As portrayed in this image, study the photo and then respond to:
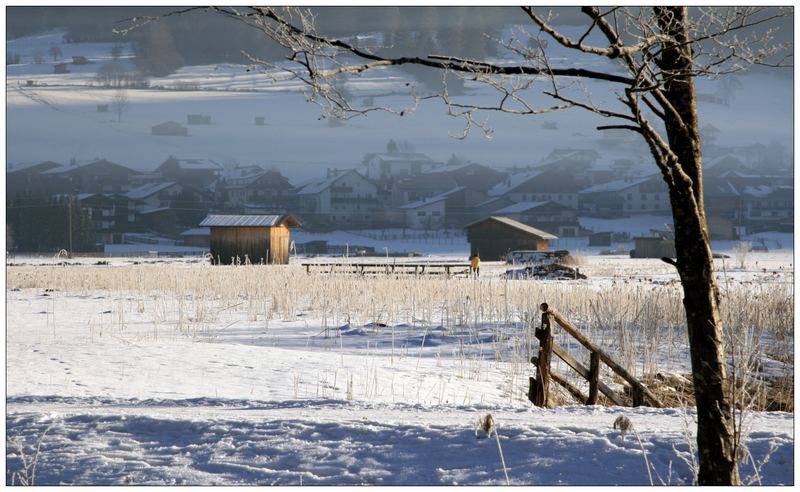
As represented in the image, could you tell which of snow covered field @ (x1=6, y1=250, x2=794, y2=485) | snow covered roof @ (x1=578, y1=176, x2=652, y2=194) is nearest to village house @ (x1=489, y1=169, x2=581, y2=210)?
snow covered roof @ (x1=578, y1=176, x2=652, y2=194)

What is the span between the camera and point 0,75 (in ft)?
20.1

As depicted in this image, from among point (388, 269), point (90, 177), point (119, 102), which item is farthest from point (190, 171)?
point (388, 269)

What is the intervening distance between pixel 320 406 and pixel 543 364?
2151 millimetres

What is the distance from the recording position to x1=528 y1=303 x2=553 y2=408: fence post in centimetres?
814

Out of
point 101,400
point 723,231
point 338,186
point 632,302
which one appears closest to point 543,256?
point 632,302

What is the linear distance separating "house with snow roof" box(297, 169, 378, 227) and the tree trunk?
124886 mm

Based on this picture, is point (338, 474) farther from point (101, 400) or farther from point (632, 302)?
point (632, 302)

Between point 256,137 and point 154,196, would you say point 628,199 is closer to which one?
point 154,196

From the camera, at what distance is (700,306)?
451 centimetres

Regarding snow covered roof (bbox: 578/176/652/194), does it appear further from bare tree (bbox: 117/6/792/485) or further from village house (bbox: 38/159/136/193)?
bare tree (bbox: 117/6/792/485)

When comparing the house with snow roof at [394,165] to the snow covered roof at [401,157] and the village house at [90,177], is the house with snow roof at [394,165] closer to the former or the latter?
the snow covered roof at [401,157]

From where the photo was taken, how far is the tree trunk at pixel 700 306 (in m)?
4.51

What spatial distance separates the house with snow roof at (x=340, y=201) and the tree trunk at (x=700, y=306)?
12489 centimetres

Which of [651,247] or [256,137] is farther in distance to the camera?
[256,137]
